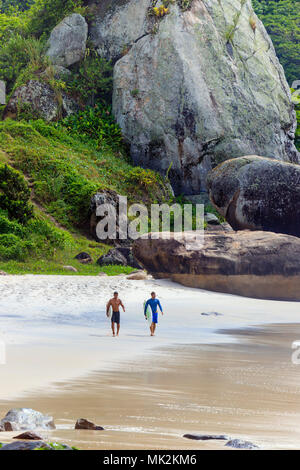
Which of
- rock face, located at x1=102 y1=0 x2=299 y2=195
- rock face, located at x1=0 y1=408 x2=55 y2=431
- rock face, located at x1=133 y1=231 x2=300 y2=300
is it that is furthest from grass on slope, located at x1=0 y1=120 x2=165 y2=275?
rock face, located at x1=0 y1=408 x2=55 y2=431

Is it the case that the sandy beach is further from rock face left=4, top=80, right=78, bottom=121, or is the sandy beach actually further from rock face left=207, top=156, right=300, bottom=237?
rock face left=4, top=80, right=78, bottom=121

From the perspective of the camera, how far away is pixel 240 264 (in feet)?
56.3

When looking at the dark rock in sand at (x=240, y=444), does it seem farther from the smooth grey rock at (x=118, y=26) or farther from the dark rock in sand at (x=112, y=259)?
the smooth grey rock at (x=118, y=26)

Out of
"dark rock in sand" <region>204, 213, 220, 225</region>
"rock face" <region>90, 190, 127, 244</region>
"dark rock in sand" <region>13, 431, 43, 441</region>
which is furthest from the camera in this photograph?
"dark rock in sand" <region>204, 213, 220, 225</region>

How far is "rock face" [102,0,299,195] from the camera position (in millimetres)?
35125

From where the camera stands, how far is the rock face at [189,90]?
35125 millimetres

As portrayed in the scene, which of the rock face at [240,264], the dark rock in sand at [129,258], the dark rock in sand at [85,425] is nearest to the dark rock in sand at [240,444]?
the dark rock in sand at [85,425]

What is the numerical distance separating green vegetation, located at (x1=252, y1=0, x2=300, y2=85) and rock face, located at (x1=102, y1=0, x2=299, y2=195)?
1125 centimetres

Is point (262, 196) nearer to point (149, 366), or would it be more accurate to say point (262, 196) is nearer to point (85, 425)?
point (149, 366)

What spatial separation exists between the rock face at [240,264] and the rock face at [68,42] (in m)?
22.0

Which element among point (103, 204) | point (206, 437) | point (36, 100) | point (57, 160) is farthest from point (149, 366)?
point (36, 100)

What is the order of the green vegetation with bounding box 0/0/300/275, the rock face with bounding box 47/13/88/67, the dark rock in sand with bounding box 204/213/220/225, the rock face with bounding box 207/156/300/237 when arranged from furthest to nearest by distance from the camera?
1. the rock face with bounding box 47/13/88/67
2. the dark rock in sand with bounding box 204/213/220/225
3. the green vegetation with bounding box 0/0/300/275
4. the rock face with bounding box 207/156/300/237

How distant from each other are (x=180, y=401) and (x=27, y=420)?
1932 millimetres
